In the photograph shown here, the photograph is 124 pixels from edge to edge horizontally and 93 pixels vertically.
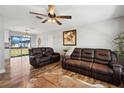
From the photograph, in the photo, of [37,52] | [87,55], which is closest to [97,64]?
[87,55]

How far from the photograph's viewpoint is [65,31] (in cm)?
502

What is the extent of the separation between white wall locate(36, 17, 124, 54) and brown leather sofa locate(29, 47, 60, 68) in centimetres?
34

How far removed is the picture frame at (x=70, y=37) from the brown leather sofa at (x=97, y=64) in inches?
35.5

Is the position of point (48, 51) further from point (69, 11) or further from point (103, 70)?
point (103, 70)

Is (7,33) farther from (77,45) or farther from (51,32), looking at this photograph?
(77,45)

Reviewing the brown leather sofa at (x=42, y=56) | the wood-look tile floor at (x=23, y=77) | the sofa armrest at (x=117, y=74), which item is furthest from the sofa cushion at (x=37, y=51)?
the sofa armrest at (x=117, y=74)

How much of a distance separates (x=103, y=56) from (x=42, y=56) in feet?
8.78

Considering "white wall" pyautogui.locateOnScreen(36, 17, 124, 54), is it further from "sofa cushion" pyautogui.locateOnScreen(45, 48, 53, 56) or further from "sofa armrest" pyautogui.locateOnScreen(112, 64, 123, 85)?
"sofa armrest" pyautogui.locateOnScreen(112, 64, 123, 85)

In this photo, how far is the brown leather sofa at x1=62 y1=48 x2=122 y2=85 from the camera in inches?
97.3

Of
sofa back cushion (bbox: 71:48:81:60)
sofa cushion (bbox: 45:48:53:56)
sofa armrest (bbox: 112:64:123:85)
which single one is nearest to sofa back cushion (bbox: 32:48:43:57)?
sofa cushion (bbox: 45:48:53:56)

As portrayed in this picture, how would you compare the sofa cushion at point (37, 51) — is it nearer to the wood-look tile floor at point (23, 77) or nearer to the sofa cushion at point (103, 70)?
the wood-look tile floor at point (23, 77)
